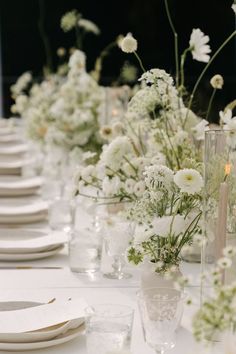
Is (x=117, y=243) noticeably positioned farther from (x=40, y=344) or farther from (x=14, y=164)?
(x=14, y=164)

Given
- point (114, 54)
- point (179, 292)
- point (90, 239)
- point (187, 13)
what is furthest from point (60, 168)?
point (114, 54)

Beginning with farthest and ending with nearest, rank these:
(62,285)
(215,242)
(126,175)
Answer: (126,175) → (62,285) → (215,242)

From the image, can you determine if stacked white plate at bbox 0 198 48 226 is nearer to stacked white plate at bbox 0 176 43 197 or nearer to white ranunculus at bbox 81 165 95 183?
stacked white plate at bbox 0 176 43 197

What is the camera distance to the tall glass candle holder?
1620mm

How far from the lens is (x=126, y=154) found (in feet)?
7.80

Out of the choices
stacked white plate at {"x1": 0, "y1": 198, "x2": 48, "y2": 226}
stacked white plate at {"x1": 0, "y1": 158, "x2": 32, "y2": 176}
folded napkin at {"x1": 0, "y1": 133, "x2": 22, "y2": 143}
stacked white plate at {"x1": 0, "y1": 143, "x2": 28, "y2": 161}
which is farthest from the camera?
folded napkin at {"x1": 0, "y1": 133, "x2": 22, "y2": 143}

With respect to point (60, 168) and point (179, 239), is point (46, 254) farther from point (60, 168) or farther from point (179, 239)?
point (60, 168)

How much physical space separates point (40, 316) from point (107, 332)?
0.82 ft

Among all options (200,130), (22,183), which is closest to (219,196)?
(200,130)

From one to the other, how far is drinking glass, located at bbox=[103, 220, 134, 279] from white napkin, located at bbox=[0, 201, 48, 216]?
0.85 meters

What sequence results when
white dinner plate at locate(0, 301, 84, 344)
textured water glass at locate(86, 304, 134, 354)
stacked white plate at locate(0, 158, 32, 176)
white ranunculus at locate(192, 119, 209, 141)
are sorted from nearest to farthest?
textured water glass at locate(86, 304, 134, 354)
white dinner plate at locate(0, 301, 84, 344)
white ranunculus at locate(192, 119, 209, 141)
stacked white plate at locate(0, 158, 32, 176)

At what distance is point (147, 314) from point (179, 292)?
2.7 inches

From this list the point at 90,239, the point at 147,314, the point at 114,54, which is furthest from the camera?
the point at 114,54

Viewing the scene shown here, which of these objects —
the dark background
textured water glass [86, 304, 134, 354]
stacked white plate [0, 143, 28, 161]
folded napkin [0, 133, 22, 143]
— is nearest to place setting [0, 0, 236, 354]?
textured water glass [86, 304, 134, 354]
